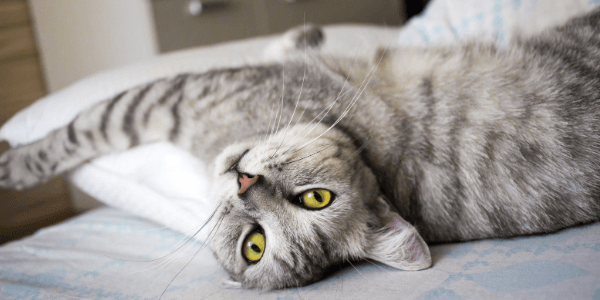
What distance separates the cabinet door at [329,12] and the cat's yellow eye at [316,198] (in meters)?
2.17

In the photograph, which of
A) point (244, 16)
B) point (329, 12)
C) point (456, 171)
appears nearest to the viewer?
point (456, 171)

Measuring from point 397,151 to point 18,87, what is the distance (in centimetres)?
212

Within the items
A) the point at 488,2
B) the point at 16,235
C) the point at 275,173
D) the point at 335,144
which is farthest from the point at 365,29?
the point at 16,235

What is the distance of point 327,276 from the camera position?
2.84 ft

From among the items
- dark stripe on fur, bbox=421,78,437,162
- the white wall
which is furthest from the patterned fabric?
the white wall

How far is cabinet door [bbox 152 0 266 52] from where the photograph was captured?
259 centimetres

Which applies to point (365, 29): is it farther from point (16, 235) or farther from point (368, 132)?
point (16, 235)

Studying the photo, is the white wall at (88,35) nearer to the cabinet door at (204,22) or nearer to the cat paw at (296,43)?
the cabinet door at (204,22)

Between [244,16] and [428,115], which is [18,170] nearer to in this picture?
[428,115]

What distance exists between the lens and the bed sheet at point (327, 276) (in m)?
0.70

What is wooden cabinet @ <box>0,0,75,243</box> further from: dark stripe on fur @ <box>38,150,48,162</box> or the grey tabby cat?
the grey tabby cat

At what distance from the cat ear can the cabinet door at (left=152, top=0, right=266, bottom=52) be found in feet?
7.41

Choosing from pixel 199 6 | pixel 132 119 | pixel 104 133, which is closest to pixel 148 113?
pixel 132 119

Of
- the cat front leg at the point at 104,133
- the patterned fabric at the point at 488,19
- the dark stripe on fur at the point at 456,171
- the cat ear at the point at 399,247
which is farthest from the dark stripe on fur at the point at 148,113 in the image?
the patterned fabric at the point at 488,19
